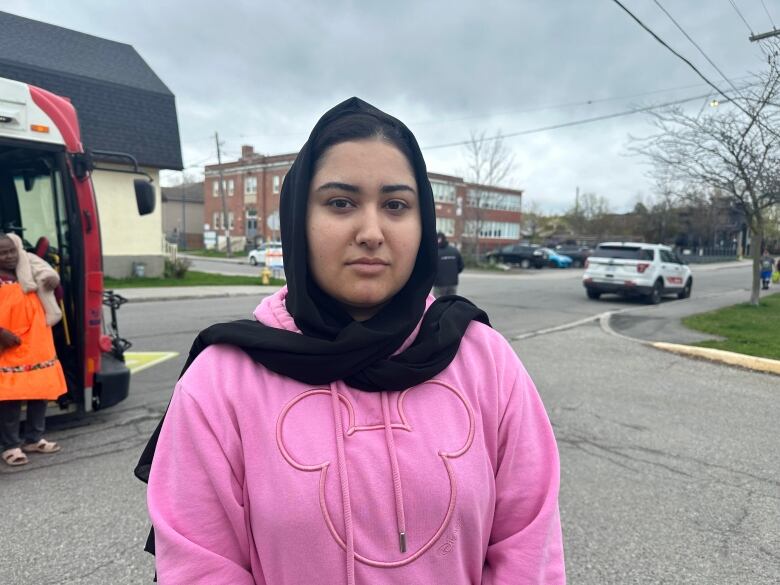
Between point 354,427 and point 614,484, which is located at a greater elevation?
point 354,427

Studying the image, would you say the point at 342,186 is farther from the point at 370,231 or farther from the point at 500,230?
the point at 500,230

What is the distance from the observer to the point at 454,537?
1.25m

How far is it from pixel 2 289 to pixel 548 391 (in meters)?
5.24

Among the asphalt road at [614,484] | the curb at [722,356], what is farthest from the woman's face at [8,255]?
the curb at [722,356]

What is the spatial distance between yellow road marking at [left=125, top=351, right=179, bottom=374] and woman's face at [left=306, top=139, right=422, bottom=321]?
20.9ft

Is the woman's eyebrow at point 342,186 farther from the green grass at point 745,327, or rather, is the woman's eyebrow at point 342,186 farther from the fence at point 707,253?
the fence at point 707,253

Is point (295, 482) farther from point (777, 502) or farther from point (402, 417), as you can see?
point (777, 502)

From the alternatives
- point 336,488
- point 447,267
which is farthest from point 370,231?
point 447,267

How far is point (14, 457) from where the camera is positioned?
4066 mm

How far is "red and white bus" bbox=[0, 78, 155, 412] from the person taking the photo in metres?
4.48

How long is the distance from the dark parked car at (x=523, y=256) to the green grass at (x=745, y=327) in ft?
75.7

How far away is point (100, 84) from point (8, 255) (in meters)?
17.4

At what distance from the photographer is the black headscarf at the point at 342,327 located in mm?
1293

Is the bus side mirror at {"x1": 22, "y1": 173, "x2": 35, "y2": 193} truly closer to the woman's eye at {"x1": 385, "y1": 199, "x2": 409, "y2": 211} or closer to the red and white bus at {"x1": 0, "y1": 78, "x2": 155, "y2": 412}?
the red and white bus at {"x1": 0, "y1": 78, "x2": 155, "y2": 412}
